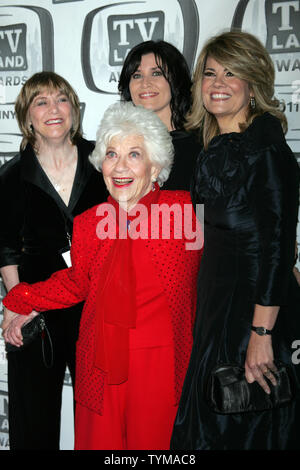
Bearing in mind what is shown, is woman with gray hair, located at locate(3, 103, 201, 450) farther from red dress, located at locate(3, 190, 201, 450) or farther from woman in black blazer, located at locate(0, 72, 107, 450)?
woman in black blazer, located at locate(0, 72, 107, 450)

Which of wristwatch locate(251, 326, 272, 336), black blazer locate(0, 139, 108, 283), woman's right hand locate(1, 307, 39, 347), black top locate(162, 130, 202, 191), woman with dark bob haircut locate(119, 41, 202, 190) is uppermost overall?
woman with dark bob haircut locate(119, 41, 202, 190)

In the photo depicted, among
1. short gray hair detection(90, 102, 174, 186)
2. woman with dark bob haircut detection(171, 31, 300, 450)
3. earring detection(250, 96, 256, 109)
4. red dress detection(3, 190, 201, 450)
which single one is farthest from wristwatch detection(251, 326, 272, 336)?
earring detection(250, 96, 256, 109)

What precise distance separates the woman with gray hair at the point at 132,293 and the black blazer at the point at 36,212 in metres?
0.38

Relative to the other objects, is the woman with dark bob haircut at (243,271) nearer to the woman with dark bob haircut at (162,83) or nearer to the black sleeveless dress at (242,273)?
the black sleeveless dress at (242,273)

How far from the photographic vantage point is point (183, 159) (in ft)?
7.09

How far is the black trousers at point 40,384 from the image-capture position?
2.21 metres

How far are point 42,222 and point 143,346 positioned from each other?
806 millimetres

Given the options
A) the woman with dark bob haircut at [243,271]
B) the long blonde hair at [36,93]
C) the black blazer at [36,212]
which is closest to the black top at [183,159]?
the woman with dark bob haircut at [243,271]

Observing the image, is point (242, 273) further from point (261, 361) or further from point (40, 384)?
point (40, 384)

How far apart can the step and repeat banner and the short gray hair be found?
0.95 m

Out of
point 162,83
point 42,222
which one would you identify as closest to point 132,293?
point 42,222

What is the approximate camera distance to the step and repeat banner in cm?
242
